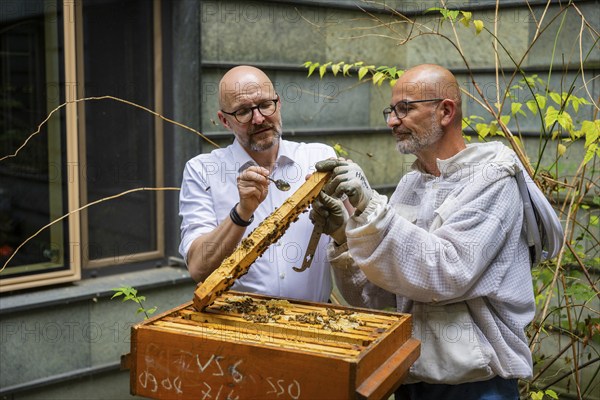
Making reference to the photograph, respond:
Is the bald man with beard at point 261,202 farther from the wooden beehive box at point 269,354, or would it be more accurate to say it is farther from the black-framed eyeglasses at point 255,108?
the wooden beehive box at point 269,354

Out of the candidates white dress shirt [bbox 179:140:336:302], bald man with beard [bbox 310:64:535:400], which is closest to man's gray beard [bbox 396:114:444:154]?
bald man with beard [bbox 310:64:535:400]

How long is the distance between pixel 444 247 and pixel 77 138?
3.09 m

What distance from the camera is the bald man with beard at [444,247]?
2355 mm

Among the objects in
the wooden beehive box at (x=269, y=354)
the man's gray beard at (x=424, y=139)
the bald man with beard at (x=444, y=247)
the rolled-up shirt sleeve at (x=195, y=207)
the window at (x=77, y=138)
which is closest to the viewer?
the wooden beehive box at (x=269, y=354)

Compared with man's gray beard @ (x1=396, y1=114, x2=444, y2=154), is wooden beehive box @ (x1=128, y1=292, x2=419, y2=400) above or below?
below

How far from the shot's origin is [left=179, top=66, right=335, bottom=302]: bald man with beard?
2848 millimetres

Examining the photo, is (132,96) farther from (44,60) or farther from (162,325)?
(162,325)

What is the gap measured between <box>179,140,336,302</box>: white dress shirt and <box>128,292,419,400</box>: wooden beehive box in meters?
0.48

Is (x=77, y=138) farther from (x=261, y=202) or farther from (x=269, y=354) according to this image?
(x=269, y=354)

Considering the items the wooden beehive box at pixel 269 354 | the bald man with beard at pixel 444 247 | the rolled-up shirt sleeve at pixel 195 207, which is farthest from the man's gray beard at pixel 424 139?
the rolled-up shirt sleeve at pixel 195 207

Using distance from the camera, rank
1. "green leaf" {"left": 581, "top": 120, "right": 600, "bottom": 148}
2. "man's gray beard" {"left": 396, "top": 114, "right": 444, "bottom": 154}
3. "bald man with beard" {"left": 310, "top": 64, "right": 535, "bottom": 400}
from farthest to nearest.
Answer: "green leaf" {"left": 581, "top": 120, "right": 600, "bottom": 148}, "man's gray beard" {"left": 396, "top": 114, "right": 444, "bottom": 154}, "bald man with beard" {"left": 310, "top": 64, "right": 535, "bottom": 400}

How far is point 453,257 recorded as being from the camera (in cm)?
235

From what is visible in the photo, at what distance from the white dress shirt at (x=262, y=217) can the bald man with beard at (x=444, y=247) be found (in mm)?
172

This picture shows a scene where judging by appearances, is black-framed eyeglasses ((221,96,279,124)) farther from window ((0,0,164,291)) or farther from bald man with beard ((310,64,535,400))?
window ((0,0,164,291))
